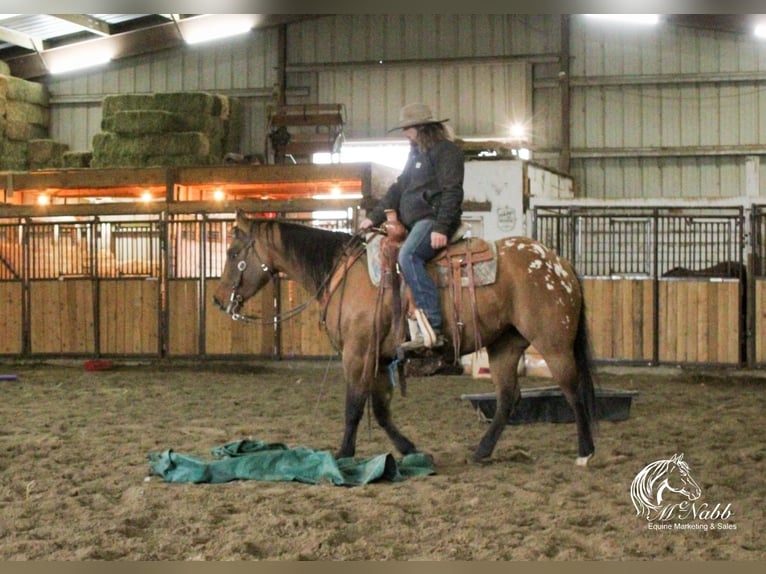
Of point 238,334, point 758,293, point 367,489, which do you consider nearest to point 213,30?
point 238,334

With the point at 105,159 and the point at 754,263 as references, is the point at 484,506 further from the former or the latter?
the point at 105,159

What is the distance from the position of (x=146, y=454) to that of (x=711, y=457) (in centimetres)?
357

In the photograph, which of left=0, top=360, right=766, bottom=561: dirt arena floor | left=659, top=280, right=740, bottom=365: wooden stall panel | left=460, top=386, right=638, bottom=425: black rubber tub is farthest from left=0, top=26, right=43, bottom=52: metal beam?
left=460, top=386, right=638, bottom=425: black rubber tub

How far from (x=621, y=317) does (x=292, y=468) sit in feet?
23.8

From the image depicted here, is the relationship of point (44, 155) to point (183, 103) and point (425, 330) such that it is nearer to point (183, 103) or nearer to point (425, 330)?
point (183, 103)

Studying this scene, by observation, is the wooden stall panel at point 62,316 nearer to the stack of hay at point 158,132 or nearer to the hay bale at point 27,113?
the stack of hay at point 158,132

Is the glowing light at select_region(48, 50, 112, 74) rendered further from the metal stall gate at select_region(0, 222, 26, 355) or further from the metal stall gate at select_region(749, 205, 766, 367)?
the metal stall gate at select_region(749, 205, 766, 367)

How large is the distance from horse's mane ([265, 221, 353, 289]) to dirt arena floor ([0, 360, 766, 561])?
1.22 m

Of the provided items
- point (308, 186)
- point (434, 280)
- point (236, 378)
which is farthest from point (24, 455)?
point (308, 186)

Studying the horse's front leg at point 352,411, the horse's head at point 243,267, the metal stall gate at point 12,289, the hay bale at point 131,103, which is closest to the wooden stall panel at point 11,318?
the metal stall gate at point 12,289

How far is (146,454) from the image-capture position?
6.41m

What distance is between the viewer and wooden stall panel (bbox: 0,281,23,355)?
539 inches

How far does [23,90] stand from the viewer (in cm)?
2045

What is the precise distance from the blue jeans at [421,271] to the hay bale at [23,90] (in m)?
15.6
